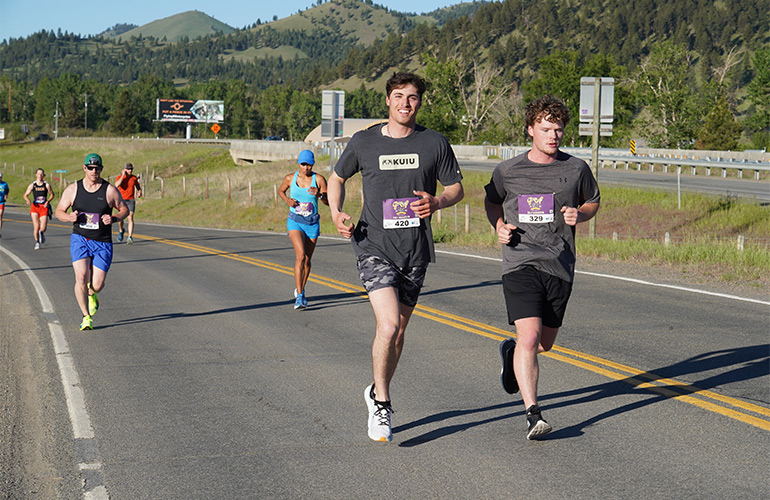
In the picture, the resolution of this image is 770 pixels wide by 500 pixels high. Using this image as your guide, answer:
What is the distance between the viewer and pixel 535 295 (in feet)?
19.0

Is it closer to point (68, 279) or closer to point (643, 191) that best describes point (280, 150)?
point (643, 191)

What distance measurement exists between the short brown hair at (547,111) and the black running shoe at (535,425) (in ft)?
6.05

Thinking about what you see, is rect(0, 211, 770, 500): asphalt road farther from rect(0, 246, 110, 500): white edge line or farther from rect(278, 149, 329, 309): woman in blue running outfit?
rect(278, 149, 329, 309): woman in blue running outfit

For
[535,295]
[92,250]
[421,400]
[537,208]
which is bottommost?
[421,400]

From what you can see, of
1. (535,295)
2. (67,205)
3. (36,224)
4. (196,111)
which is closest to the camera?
(535,295)

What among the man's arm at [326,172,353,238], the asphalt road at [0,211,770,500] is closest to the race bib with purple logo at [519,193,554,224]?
the man's arm at [326,172,353,238]

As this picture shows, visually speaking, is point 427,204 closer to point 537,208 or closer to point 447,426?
point 537,208

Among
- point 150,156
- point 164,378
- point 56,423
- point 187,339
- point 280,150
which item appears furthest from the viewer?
point 150,156

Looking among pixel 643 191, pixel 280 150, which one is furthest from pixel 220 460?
pixel 280 150

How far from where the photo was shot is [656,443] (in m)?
5.58

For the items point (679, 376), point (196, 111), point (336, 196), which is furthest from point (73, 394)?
point (196, 111)

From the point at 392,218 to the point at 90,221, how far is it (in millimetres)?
5663

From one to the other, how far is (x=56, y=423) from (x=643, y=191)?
30918mm

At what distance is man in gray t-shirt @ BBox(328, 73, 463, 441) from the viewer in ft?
18.8
